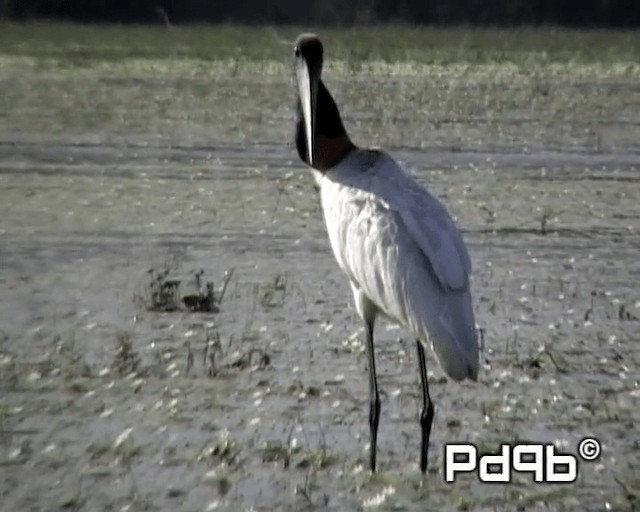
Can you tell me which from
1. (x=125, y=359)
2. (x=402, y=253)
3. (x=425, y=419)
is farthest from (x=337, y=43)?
(x=402, y=253)

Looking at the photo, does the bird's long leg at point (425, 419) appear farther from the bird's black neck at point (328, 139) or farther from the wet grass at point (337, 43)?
the wet grass at point (337, 43)

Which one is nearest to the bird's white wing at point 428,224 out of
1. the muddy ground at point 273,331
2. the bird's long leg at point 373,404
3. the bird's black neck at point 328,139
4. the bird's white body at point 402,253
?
the bird's white body at point 402,253

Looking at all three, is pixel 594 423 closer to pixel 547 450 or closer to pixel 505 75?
pixel 547 450

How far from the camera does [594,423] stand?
677cm

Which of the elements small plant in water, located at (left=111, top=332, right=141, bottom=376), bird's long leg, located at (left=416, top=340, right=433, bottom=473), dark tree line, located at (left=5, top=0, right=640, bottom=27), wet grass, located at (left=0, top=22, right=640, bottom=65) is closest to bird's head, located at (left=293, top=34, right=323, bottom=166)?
bird's long leg, located at (left=416, top=340, right=433, bottom=473)

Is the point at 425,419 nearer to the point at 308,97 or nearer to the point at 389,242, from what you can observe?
the point at 389,242

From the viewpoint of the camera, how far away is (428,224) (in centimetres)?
620

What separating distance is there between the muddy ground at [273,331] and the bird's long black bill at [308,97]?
92 cm

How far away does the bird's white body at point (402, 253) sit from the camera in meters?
5.91

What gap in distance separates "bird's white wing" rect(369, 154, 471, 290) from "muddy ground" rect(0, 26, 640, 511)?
1.99 feet

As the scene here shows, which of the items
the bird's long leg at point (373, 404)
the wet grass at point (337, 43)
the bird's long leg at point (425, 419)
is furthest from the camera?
the wet grass at point (337, 43)

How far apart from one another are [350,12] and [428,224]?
3552cm

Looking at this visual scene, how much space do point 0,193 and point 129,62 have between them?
17.0m

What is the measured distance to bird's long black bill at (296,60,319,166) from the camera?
22.2 feet
